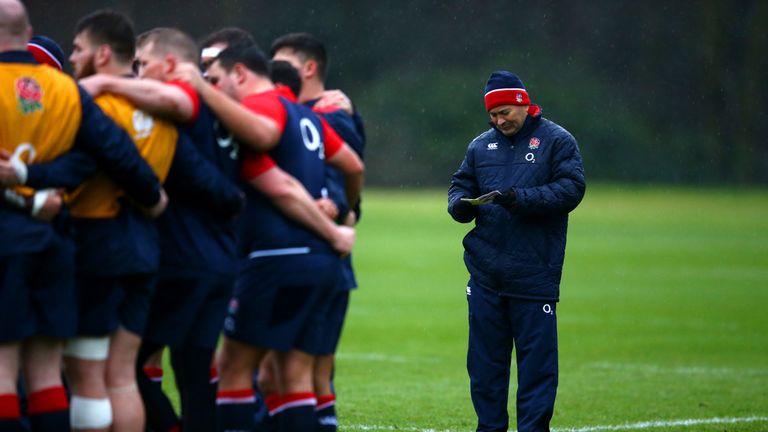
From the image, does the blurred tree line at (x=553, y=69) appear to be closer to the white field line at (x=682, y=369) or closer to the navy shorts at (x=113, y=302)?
the white field line at (x=682, y=369)

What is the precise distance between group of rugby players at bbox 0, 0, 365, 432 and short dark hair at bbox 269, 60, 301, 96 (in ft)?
1.08

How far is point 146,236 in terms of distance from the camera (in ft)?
17.0

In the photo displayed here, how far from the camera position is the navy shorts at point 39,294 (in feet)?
15.4

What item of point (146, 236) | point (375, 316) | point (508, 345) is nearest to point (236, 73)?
point (146, 236)

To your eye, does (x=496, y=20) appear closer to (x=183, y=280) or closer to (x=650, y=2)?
(x=650, y=2)

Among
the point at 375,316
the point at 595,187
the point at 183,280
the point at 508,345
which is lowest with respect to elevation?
the point at 595,187

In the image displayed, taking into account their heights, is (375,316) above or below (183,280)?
below

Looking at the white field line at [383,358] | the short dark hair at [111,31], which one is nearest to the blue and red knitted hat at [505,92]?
the short dark hair at [111,31]

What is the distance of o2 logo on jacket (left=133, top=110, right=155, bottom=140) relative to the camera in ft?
17.0

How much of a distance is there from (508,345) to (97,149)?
286cm

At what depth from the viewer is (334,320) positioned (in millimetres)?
6152

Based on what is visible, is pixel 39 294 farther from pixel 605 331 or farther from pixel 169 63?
pixel 605 331

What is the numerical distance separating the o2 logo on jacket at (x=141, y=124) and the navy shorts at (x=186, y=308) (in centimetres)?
63

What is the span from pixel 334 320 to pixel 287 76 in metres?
1.30
